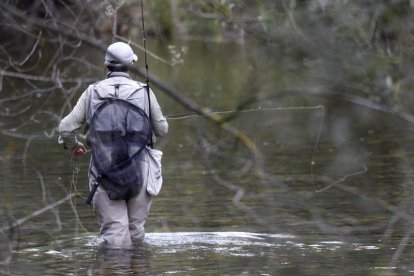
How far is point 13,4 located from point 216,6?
145 inches

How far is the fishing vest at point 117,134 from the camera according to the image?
30.2 ft

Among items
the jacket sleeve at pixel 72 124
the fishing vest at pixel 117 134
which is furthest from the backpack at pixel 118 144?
the jacket sleeve at pixel 72 124

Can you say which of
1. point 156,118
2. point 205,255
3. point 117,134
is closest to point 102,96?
point 117,134

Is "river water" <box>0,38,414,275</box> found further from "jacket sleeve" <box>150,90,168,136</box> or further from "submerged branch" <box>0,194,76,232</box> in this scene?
"jacket sleeve" <box>150,90,168,136</box>

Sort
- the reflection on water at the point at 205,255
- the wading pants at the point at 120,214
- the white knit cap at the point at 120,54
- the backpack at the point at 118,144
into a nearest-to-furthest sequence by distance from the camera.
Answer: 1. the reflection on water at the point at 205,255
2. the backpack at the point at 118,144
3. the white knit cap at the point at 120,54
4. the wading pants at the point at 120,214

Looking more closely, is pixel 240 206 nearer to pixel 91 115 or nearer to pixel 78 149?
pixel 78 149

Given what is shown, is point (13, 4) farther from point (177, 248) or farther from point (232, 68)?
point (232, 68)

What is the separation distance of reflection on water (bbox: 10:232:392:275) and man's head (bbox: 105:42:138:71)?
1.49 metres

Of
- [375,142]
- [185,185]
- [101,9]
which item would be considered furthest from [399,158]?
[101,9]

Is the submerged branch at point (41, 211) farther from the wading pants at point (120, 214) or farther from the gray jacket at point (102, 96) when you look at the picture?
the gray jacket at point (102, 96)

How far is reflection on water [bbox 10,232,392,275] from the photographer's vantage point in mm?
8992

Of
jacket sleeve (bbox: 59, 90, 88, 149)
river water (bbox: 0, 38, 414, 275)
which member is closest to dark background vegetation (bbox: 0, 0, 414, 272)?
river water (bbox: 0, 38, 414, 275)

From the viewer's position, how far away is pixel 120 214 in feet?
31.1

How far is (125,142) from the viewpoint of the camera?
9297mm
